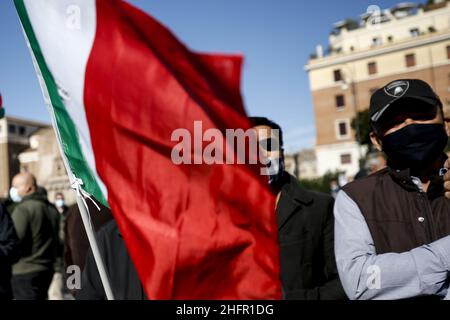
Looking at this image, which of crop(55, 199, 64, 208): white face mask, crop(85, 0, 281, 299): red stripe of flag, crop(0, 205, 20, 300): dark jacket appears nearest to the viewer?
crop(85, 0, 281, 299): red stripe of flag

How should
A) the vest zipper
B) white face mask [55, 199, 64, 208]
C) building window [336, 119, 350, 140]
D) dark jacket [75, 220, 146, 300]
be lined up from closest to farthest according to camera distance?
the vest zipper
dark jacket [75, 220, 146, 300]
white face mask [55, 199, 64, 208]
building window [336, 119, 350, 140]

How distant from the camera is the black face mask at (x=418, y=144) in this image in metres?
1.97

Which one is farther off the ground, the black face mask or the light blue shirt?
the black face mask

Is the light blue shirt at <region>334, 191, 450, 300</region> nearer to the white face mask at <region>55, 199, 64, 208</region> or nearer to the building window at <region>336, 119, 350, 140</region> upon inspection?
the white face mask at <region>55, 199, 64, 208</region>

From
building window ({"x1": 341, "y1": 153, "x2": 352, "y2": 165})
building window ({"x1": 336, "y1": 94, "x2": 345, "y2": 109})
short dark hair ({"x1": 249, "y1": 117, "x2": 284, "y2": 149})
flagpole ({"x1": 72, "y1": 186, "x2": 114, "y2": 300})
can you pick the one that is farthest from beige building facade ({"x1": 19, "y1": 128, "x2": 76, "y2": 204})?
building window ({"x1": 341, "y1": 153, "x2": 352, "y2": 165})

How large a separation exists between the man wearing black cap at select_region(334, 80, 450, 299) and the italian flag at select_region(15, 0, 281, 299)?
0.38 m

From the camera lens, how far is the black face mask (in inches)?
77.5

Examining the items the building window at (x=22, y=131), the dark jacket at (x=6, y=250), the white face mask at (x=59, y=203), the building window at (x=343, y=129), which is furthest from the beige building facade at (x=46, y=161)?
the building window at (x=343, y=129)

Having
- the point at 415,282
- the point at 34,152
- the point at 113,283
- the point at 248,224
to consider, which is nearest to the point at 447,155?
the point at 415,282

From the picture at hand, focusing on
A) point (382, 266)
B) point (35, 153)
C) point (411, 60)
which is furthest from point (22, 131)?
point (382, 266)

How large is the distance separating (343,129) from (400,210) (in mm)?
47450

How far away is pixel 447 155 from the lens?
81.7 inches
